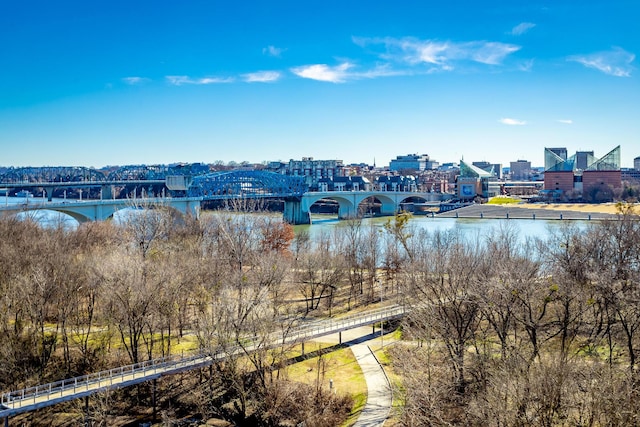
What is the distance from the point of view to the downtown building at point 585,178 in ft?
335

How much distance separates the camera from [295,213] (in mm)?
82875

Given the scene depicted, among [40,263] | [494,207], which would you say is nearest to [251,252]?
[40,263]

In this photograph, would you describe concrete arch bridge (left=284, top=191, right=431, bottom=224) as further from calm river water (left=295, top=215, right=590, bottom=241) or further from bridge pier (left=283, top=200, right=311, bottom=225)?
calm river water (left=295, top=215, right=590, bottom=241)

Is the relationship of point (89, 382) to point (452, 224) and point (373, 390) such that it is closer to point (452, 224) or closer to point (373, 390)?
point (373, 390)

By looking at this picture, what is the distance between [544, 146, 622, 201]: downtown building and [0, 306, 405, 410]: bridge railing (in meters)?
87.8

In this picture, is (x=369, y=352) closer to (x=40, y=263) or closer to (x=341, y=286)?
(x=341, y=286)

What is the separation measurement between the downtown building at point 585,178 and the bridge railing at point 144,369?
87.8 meters

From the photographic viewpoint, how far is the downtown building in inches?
4016

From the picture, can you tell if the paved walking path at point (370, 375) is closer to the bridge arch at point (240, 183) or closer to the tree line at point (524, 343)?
the tree line at point (524, 343)

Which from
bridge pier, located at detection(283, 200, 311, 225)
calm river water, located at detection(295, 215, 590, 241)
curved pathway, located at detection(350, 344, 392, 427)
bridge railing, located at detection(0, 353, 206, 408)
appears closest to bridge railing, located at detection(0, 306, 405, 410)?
bridge railing, located at detection(0, 353, 206, 408)

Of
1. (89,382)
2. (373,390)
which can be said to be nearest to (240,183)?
(89,382)

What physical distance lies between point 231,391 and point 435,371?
7.01 m

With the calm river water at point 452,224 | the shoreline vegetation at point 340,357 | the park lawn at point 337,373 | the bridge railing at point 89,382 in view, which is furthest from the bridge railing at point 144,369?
the calm river water at point 452,224

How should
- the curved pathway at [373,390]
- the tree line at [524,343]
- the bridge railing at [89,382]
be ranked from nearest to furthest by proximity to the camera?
the tree line at [524,343] < the curved pathway at [373,390] < the bridge railing at [89,382]
